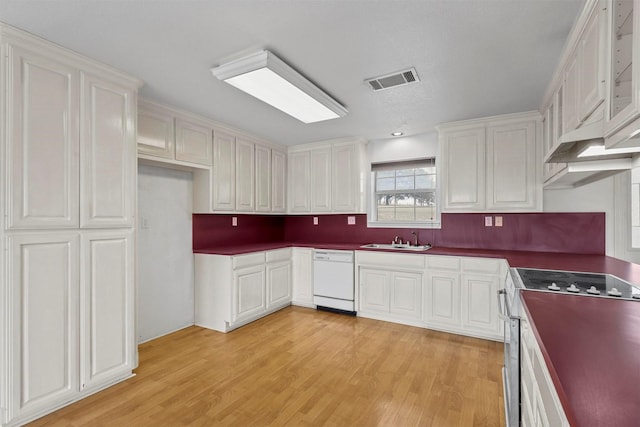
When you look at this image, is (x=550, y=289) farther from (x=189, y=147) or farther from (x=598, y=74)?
(x=189, y=147)

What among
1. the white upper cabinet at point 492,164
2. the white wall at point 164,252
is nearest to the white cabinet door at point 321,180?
the white upper cabinet at point 492,164

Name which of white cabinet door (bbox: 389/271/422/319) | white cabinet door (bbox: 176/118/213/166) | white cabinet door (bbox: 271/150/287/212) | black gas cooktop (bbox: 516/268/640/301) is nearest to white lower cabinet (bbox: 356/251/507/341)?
white cabinet door (bbox: 389/271/422/319)

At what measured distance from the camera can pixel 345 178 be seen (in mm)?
4426

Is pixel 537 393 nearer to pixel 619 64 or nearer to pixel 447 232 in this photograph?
pixel 619 64

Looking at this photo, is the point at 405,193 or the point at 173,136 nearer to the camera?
the point at 173,136

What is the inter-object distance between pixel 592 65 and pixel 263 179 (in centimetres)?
365

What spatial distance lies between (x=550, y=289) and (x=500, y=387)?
3.75 ft

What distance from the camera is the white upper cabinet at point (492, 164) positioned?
3.28m

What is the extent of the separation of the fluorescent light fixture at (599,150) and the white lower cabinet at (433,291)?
62.7 inches

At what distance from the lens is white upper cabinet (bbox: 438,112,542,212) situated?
328 cm

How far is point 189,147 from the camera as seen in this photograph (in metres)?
3.37

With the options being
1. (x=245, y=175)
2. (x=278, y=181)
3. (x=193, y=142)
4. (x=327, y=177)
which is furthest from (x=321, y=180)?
(x=193, y=142)

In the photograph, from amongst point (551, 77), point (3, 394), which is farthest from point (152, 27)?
point (551, 77)

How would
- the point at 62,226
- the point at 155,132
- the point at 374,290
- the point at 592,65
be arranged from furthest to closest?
the point at 374,290 → the point at 155,132 → the point at 62,226 → the point at 592,65
